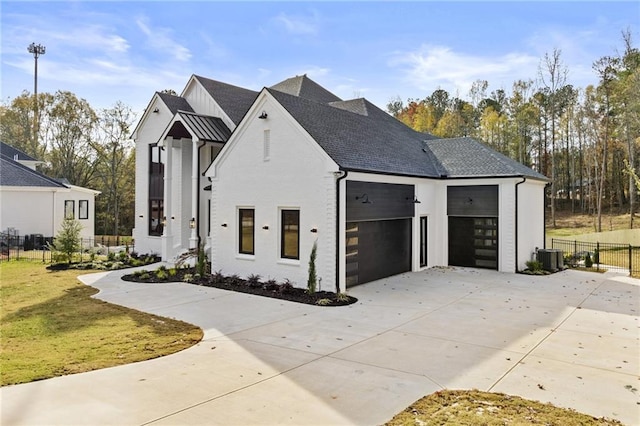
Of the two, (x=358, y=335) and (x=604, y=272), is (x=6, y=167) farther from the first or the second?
(x=604, y=272)

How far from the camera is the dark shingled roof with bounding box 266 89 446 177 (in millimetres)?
13828

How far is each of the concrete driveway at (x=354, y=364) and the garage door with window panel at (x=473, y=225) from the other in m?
5.02

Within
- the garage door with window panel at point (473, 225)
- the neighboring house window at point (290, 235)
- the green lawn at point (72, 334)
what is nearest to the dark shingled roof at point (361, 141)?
the garage door with window panel at point (473, 225)

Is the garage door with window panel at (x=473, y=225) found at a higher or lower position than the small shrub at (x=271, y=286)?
higher

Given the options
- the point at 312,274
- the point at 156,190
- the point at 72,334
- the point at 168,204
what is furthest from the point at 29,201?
the point at 312,274

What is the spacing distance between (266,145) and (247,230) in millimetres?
3095

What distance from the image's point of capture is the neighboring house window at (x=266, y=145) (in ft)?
47.2

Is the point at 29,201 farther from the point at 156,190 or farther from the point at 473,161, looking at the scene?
the point at 473,161

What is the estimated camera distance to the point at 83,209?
31.9 meters

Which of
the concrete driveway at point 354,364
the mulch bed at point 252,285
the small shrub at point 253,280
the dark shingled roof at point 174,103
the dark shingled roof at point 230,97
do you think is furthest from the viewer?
the dark shingled roof at point 174,103

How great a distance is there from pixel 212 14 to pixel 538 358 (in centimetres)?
1233

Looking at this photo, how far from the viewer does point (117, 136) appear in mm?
42469

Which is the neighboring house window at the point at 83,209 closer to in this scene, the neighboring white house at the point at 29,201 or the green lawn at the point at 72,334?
the neighboring white house at the point at 29,201

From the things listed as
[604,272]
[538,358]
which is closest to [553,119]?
[604,272]
